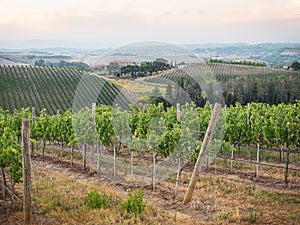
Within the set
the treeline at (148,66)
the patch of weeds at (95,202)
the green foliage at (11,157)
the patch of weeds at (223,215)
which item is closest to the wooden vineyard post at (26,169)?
the green foliage at (11,157)

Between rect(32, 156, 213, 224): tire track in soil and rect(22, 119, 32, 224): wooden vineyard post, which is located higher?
rect(22, 119, 32, 224): wooden vineyard post

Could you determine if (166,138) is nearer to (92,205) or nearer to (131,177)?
(131,177)

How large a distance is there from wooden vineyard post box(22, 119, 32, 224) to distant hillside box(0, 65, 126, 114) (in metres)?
24.1

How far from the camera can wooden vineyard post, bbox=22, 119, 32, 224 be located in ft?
21.2

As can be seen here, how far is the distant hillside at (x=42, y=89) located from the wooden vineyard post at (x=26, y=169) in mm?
24142

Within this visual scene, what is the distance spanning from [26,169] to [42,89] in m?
36.6

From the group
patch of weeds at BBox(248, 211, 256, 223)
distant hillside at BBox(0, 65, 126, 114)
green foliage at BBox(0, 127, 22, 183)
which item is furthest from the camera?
distant hillside at BBox(0, 65, 126, 114)

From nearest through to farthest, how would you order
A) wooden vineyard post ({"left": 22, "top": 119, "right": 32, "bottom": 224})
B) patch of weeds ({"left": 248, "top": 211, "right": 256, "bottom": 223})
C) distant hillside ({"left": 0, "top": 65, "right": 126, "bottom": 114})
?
wooden vineyard post ({"left": 22, "top": 119, "right": 32, "bottom": 224}) → patch of weeds ({"left": 248, "top": 211, "right": 256, "bottom": 223}) → distant hillside ({"left": 0, "top": 65, "right": 126, "bottom": 114})

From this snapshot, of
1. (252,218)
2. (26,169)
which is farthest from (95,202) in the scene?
(252,218)

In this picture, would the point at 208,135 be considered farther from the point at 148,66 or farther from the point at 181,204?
the point at 148,66

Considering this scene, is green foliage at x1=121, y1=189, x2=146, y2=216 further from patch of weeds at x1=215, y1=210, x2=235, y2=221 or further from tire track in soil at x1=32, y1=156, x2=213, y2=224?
patch of weeds at x1=215, y1=210, x2=235, y2=221

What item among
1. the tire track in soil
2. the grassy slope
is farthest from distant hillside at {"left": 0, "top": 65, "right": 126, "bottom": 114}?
the grassy slope

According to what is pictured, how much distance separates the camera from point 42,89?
41.2 meters

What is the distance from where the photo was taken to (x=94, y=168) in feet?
42.1
